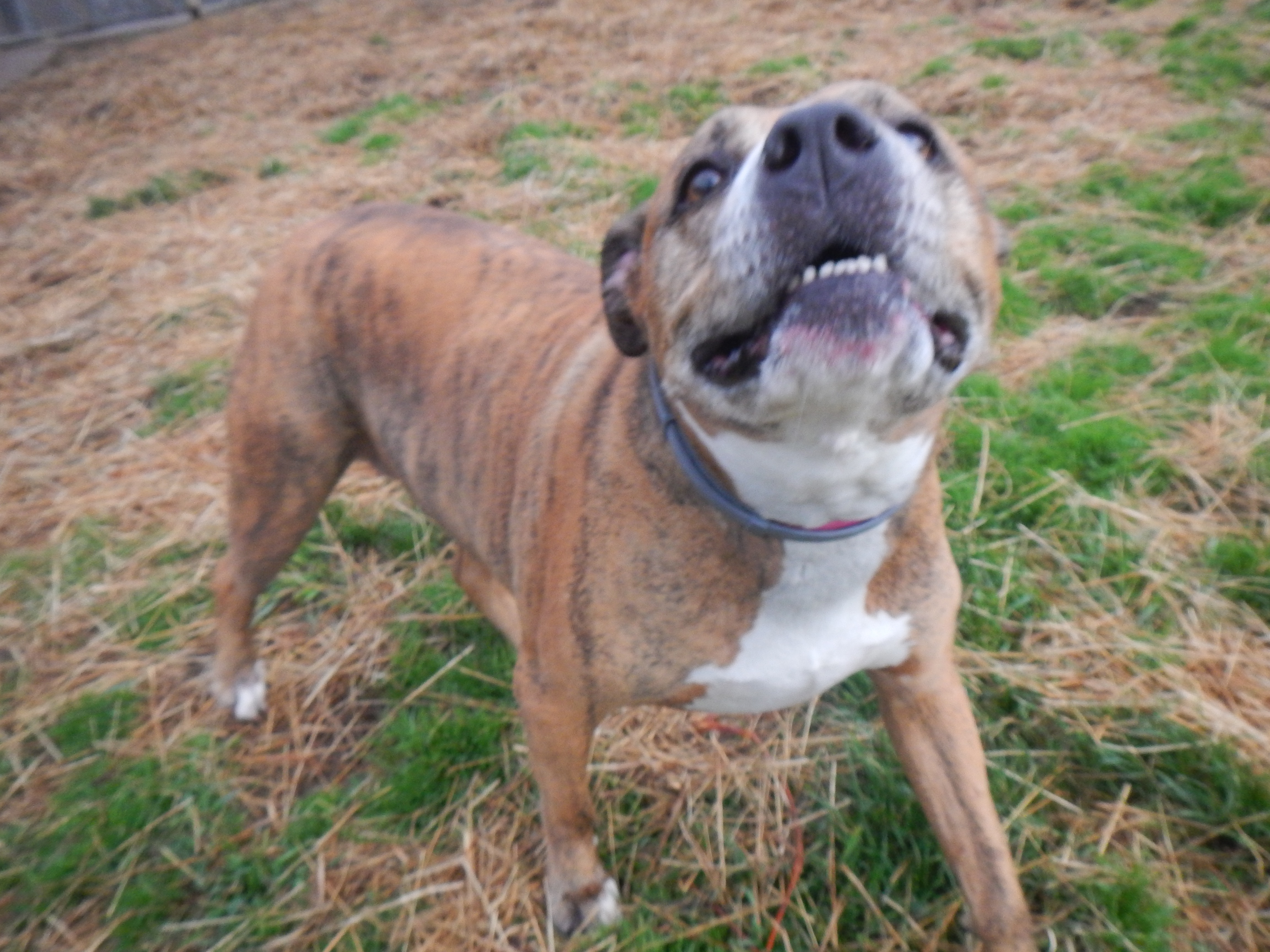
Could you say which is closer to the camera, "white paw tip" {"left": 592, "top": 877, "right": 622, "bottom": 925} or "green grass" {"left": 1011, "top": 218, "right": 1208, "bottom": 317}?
"white paw tip" {"left": 592, "top": 877, "right": 622, "bottom": 925}

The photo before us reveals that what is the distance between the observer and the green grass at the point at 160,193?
6559 mm

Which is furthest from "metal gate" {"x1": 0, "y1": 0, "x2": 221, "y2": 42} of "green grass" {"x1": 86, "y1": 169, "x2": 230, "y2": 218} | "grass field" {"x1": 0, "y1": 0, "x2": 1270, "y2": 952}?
"grass field" {"x1": 0, "y1": 0, "x2": 1270, "y2": 952}

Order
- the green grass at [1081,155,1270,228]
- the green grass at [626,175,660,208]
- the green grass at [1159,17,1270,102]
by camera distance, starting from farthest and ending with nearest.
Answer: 1. the green grass at [1159,17,1270,102]
2. the green grass at [626,175,660,208]
3. the green grass at [1081,155,1270,228]

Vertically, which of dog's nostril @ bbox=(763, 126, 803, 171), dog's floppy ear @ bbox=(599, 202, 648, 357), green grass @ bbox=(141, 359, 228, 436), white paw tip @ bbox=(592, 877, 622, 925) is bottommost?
green grass @ bbox=(141, 359, 228, 436)

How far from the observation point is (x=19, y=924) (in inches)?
91.6

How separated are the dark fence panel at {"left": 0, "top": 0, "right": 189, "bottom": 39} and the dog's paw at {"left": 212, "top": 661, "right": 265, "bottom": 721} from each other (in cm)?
1329

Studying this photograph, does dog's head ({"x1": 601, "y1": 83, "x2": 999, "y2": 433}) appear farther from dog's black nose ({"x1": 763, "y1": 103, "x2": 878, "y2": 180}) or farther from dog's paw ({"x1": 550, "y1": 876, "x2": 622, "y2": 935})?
dog's paw ({"x1": 550, "y1": 876, "x2": 622, "y2": 935})

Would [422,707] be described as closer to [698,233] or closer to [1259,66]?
[698,233]

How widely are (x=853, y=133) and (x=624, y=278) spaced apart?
69cm

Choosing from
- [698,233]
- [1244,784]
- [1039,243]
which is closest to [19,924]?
[698,233]

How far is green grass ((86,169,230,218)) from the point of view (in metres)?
6.56

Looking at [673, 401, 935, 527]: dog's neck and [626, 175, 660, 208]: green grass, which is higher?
[673, 401, 935, 527]: dog's neck

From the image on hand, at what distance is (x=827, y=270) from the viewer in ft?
4.47

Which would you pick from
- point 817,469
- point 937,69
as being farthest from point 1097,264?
point 817,469
